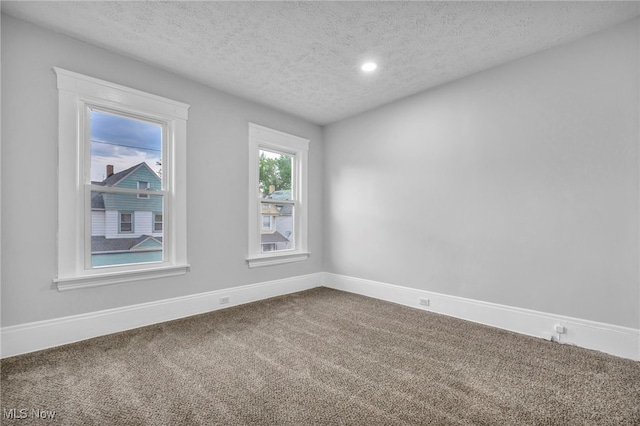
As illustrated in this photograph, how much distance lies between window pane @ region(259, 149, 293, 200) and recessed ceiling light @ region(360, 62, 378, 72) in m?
1.82

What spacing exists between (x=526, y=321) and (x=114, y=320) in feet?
13.1

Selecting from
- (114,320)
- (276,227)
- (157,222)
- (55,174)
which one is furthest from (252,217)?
(55,174)

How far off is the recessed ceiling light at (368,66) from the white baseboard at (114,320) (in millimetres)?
2970

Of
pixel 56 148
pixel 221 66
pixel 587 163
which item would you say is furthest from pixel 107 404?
pixel 587 163

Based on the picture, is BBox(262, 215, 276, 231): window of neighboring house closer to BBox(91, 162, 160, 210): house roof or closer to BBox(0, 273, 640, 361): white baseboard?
BBox(0, 273, 640, 361): white baseboard

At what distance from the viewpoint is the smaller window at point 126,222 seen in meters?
2.83

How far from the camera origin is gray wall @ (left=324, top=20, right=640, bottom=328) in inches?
92.1

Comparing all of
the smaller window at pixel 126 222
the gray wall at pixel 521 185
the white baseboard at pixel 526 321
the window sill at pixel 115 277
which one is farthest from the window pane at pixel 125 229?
the white baseboard at pixel 526 321

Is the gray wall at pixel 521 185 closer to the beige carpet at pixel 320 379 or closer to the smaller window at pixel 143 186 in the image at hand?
the beige carpet at pixel 320 379

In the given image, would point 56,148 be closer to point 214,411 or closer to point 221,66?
point 221,66

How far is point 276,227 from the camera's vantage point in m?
4.28

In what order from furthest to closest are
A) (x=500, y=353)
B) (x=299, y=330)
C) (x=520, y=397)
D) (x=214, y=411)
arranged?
1. (x=299, y=330)
2. (x=500, y=353)
3. (x=520, y=397)
4. (x=214, y=411)

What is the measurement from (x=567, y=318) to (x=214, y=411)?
3005 millimetres

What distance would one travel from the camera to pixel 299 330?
2861mm
